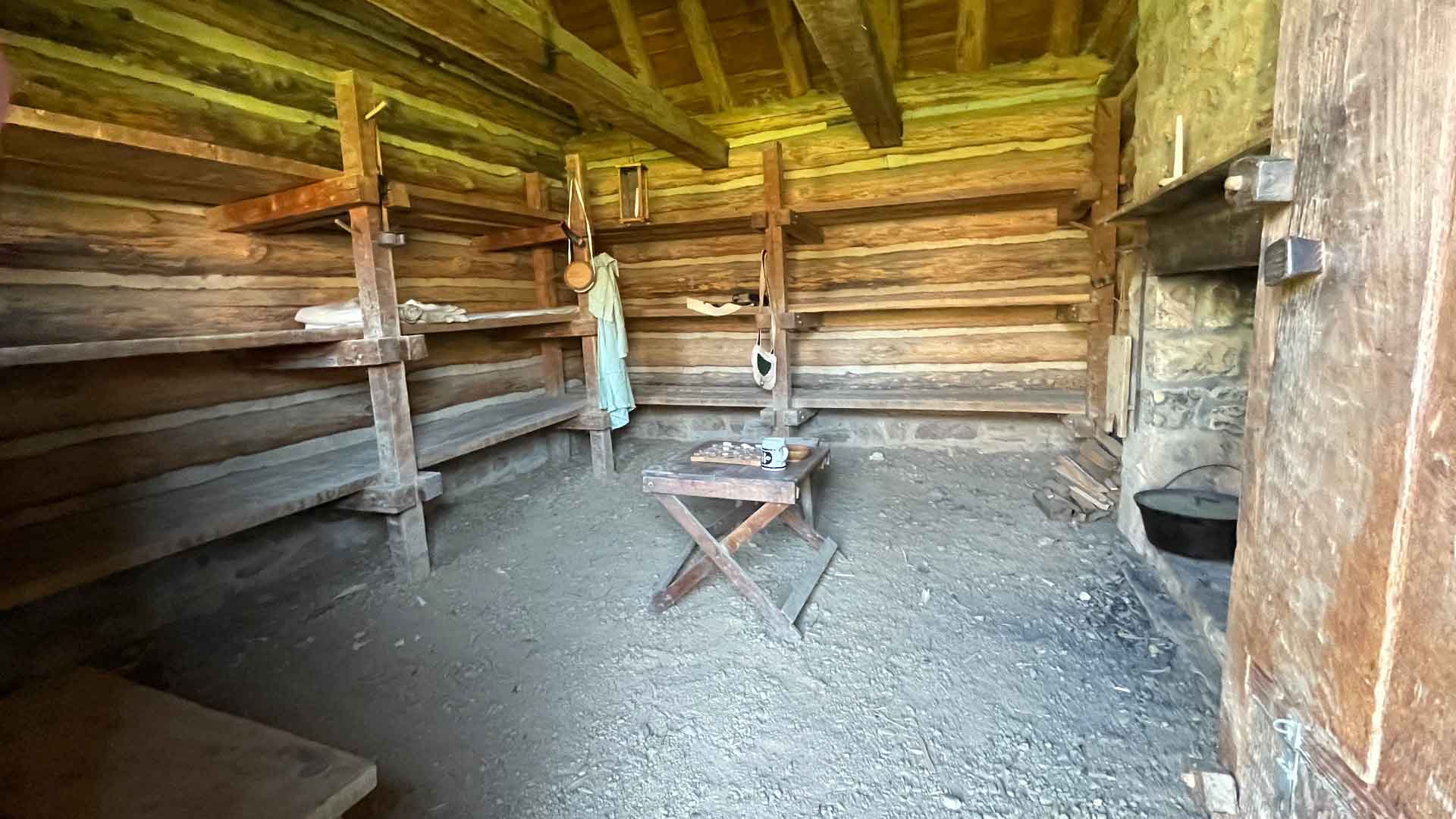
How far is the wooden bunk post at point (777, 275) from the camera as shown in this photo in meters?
4.47

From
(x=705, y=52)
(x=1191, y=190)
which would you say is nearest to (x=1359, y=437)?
(x=1191, y=190)

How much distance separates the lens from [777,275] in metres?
4.58

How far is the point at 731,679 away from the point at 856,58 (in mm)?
2704

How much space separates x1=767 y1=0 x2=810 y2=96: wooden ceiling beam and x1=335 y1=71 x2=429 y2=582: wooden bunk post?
2478 mm

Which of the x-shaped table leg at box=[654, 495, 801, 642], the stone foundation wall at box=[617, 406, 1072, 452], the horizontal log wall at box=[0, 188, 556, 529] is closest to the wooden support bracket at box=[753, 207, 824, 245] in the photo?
the stone foundation wall at box=[617, 406, 1072, 452]

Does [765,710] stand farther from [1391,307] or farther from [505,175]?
[505,175]

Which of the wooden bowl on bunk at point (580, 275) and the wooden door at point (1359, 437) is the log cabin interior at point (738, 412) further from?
the wooden bowl on bunk at point (580, 275)

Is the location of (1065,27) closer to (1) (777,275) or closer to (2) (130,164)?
(1) (777,275)

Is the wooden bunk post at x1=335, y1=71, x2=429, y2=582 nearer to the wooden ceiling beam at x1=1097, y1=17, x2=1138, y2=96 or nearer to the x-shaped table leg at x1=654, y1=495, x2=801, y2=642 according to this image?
the x-shaped table leg at x1=654, y1=495, x2=801, y2=642

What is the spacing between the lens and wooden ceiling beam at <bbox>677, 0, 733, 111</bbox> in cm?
412

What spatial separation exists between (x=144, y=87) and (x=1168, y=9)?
436 centimetres

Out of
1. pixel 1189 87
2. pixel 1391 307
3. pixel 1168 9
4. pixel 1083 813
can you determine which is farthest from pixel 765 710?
pixel 1168 9

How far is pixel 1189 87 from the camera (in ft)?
8.11

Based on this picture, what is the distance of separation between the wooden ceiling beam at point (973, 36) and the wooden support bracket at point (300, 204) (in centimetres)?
347
